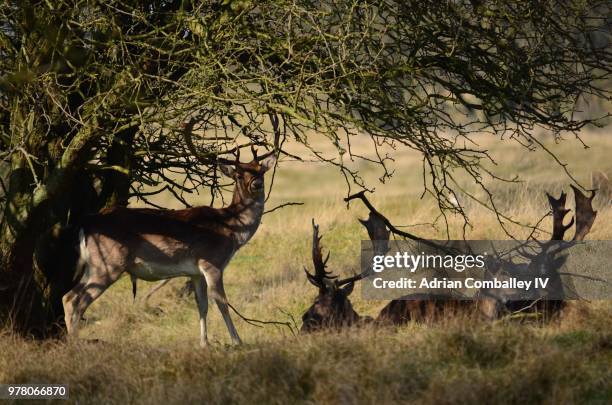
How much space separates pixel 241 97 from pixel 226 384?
282 centimetres

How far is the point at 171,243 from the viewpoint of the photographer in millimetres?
10680

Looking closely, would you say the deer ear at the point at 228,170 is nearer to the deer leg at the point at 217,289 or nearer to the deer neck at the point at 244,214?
the deer neck at the point at 244,214

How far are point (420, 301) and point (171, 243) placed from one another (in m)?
2.76

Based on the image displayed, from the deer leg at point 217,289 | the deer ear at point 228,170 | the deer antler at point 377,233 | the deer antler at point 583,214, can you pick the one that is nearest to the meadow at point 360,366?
the deer antler at point 583,214

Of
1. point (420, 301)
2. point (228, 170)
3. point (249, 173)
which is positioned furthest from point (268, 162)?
point (420, 301)

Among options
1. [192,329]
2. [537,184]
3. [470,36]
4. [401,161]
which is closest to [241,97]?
[470,36]

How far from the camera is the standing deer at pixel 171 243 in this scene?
1034 centimetres

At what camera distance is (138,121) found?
9430mm

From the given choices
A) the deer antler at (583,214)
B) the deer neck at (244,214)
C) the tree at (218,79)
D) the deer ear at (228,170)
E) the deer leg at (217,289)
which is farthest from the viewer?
the deer antler at (583,214)

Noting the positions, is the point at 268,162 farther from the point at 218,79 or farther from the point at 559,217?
the point at 559,217

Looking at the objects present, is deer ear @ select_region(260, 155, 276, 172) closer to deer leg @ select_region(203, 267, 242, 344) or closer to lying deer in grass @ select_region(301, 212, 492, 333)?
lying deer in grass @ select_region(301, 212, 492, 333)

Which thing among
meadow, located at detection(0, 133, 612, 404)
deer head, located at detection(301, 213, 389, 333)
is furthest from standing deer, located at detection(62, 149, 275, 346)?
meadow, located at detection(0, 133, 612, 404)

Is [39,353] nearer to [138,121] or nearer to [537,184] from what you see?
[138,121]

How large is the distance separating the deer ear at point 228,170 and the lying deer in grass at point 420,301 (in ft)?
3.47
